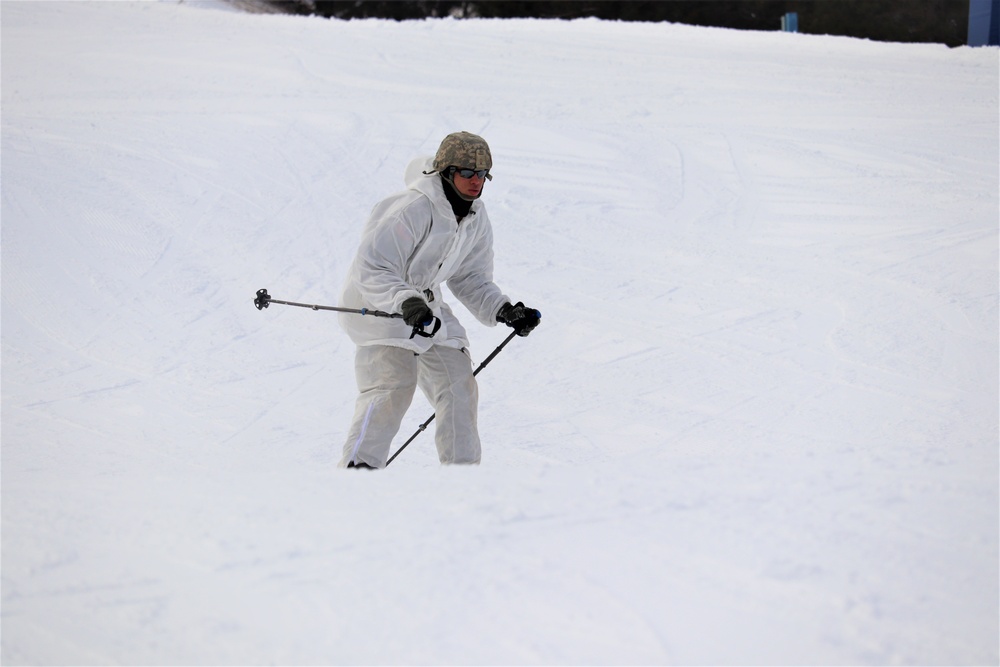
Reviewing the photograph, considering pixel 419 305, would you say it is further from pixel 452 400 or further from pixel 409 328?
pixel 452 400

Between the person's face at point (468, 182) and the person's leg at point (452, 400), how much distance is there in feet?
2.10

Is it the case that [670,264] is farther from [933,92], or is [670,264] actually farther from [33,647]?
[33,647]

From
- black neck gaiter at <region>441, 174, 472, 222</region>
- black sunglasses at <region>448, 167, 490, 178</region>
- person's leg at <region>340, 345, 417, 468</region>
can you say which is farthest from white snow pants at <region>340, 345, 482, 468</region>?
black sunglasses at <region>448, 167, 490, 178</region>

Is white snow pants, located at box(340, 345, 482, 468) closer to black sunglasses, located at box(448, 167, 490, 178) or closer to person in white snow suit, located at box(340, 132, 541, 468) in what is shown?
person in white snow suit, located at box(340, 132, 541, 468)

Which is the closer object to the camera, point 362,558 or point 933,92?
point 362,558

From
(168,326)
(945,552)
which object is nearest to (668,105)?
(168,326)

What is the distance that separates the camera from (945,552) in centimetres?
241

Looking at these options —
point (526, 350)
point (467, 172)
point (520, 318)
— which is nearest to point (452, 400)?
point (520, 318)

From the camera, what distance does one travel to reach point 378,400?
4055mm

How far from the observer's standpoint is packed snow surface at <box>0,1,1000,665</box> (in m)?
2.29

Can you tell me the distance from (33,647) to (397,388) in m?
2.03

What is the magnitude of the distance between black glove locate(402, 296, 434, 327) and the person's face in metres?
0.51

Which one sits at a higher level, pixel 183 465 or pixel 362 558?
pixel 362 558

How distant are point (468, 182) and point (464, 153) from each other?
0.38ft
